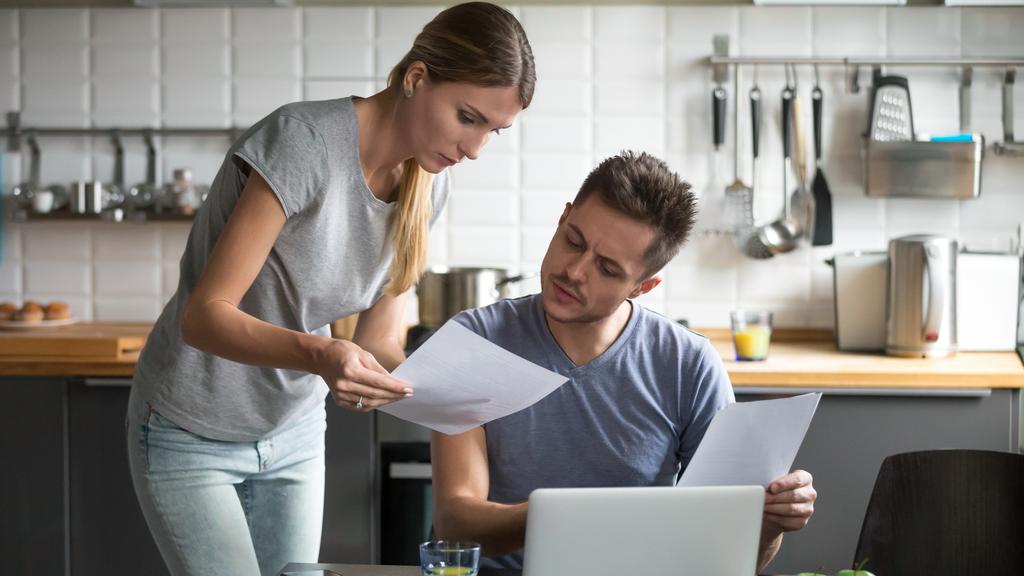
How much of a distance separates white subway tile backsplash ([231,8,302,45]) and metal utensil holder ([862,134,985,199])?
168 centimetres

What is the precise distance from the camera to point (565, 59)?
3.22m

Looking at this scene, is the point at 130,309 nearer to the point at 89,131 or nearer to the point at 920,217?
the point at 89,131

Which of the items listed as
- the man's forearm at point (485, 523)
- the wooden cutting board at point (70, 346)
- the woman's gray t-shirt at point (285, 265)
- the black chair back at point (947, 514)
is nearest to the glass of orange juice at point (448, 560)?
the man's forearm at point (485, 523)

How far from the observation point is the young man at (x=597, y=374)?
4.98 ft

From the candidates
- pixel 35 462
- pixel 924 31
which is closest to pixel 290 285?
pixel 35 462

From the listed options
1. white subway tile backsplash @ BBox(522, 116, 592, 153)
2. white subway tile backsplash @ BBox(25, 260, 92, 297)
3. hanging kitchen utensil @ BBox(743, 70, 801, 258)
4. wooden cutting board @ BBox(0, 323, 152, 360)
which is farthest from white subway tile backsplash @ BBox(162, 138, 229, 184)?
hanging kitchen utensil @ BBox(743, 70, 801, 258)

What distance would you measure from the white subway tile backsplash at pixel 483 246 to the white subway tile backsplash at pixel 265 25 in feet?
2.45

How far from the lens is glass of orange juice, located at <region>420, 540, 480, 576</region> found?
3.80ft

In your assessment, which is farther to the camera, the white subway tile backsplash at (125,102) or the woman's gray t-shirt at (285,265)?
the white subway tile backsplash at (125,102)

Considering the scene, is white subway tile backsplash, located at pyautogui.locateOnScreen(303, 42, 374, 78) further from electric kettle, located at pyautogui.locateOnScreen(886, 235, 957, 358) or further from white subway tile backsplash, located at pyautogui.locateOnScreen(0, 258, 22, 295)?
electric kettle, located at pyautogui.locateOnScreen(886, 235, 957, 358)

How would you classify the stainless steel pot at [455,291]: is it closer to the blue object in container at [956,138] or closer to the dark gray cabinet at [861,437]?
the dark gray cabinet at [861,437]

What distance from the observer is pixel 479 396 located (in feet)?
4.41

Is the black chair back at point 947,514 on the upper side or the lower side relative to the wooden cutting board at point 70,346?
lower

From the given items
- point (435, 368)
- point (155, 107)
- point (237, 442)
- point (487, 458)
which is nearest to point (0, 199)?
point (155, 107)
